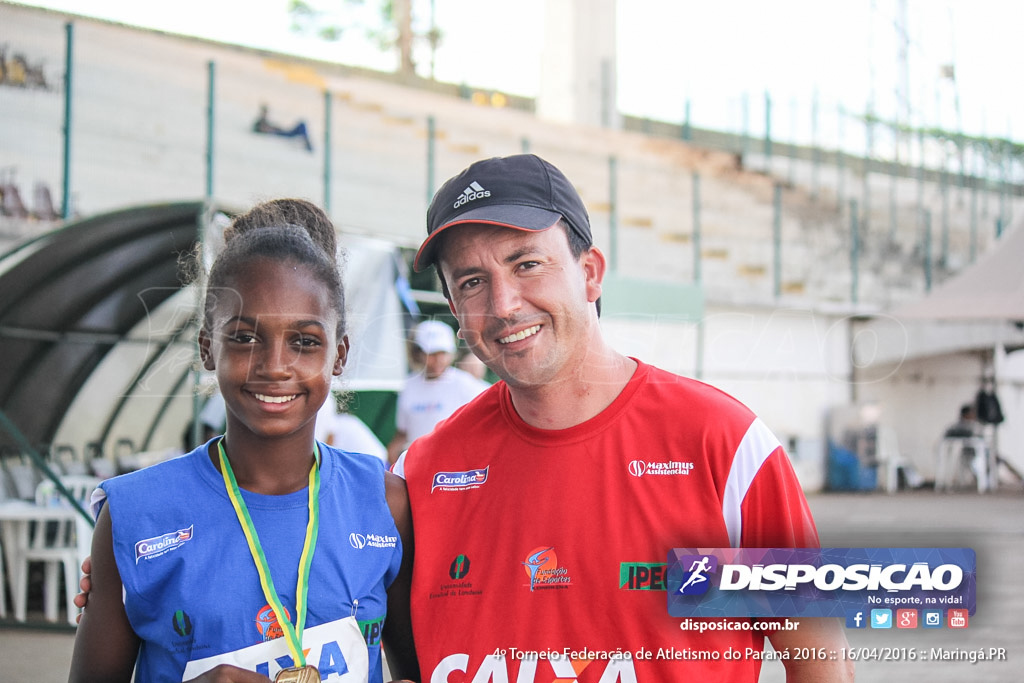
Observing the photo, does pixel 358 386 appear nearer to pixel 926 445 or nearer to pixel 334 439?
pixel 334 439

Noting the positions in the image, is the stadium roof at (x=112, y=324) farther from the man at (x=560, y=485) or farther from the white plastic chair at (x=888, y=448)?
the white plastic chair at (x=888, y=448)

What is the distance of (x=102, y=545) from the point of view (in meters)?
1.72

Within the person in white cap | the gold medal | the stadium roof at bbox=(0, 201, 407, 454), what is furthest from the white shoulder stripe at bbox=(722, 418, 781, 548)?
the person in white cap

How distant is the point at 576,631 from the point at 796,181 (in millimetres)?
18966

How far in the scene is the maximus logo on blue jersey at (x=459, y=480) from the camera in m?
Answer: 1.89

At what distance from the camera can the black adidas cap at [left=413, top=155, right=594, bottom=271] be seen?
1832 mm

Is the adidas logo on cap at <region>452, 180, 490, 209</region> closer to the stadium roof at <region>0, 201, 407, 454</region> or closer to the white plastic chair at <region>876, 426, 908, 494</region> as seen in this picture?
the stadium roof at <region>0, 201, 407, 454</region>

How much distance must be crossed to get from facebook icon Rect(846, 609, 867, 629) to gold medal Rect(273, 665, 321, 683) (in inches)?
39.0

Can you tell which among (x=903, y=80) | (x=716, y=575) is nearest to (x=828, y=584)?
(x=716, y=575)

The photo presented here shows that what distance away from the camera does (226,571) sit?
5.60 ft

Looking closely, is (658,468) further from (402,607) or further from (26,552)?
(26,552)

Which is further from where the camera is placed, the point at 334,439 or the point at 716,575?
the point at 334,439

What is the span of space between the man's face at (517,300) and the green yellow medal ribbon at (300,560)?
0.49 meters

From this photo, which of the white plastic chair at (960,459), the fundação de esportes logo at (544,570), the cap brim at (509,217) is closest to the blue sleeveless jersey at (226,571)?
the fundação de esportes logo at (544,570)
